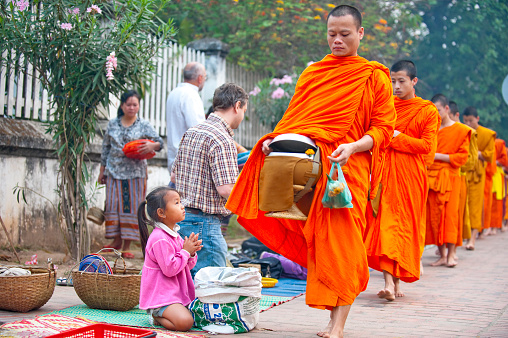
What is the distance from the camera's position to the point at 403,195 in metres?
5.68

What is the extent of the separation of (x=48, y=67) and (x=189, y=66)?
1433 millimetres

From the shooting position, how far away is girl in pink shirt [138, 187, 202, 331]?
159 inches

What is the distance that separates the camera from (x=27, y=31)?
6.24m

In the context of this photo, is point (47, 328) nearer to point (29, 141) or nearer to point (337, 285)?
point (337, 285)

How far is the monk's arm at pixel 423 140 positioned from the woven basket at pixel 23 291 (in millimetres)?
3156

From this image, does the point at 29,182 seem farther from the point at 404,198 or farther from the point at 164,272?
the point at 404,198

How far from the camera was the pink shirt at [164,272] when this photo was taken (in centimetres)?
404

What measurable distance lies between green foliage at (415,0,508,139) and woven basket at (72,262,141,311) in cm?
1557

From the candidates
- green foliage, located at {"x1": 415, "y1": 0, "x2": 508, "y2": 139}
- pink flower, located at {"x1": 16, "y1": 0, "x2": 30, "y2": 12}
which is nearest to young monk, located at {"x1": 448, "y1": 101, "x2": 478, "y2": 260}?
pink flower, located at {"x1": 16, "y1": 0, "x2": 30, "y2": 12}

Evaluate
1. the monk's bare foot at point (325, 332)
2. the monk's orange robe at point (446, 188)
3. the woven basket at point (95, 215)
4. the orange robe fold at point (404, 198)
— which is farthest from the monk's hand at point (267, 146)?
the monk's orange robe at point (446, 188)

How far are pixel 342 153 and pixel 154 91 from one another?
621 centimetres

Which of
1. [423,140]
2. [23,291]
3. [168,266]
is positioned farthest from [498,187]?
[23,291]

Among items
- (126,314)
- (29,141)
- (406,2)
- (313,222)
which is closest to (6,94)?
(29,141)

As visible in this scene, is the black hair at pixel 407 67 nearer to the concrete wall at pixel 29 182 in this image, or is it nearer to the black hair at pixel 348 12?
the black hair at pixel 348 12
